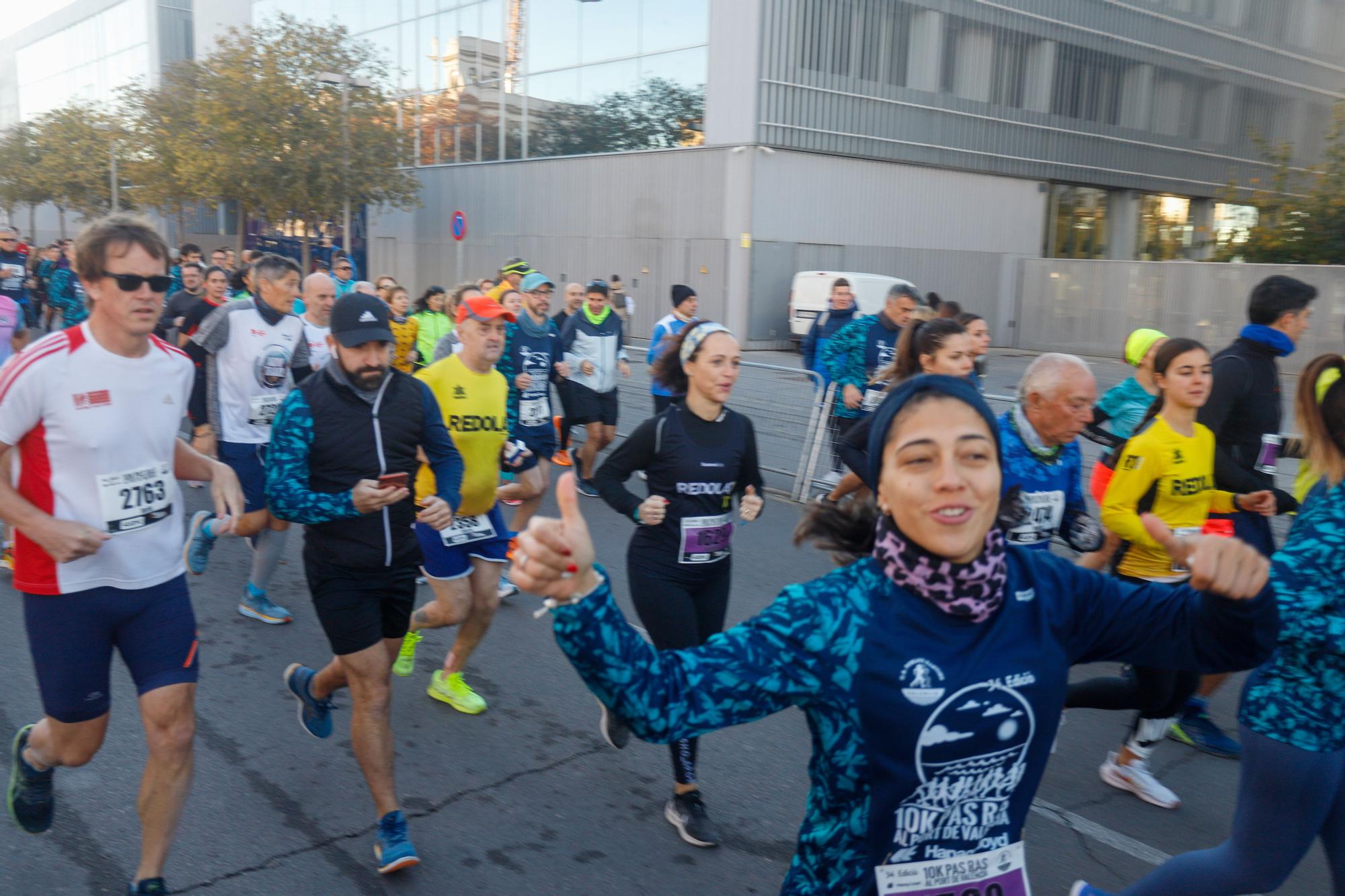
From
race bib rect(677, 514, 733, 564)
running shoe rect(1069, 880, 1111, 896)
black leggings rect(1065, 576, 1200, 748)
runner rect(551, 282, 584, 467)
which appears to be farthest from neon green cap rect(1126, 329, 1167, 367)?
runner rect(551, 282, 584, 467)

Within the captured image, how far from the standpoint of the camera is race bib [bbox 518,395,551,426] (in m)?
8.51

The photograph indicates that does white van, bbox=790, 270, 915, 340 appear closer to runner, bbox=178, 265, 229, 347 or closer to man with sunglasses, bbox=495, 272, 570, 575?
man with sunglasses, bbox=495, 272, 570, 575

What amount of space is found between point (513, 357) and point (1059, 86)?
2740cm

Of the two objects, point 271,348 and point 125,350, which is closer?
point 125,350

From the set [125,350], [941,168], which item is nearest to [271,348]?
[125,350]

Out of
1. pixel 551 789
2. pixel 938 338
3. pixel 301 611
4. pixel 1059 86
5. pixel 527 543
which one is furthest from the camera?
pixel 1059 86

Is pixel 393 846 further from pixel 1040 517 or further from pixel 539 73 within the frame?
pixel 539 73

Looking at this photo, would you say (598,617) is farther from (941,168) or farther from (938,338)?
(941,168)

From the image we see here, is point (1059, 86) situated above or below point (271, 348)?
above

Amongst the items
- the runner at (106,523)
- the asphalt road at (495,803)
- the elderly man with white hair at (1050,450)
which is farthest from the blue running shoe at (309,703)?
the elderly man with white hair at (1050,450)

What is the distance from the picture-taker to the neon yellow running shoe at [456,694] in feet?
16.8

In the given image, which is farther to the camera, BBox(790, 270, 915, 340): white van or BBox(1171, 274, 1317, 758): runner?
BBox(790, 270, 915, 340): white van

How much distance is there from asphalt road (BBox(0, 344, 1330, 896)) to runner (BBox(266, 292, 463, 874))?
378 mm

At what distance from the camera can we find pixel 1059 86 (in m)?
30.5
